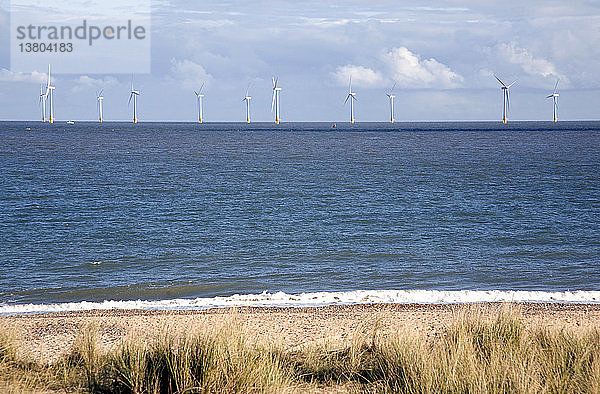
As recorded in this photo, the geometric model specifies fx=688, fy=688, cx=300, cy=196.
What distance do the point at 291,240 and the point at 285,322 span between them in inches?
512

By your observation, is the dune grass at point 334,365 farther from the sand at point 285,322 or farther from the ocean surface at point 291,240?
the ocean surface at point 291,240

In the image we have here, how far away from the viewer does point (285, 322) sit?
42.4ft

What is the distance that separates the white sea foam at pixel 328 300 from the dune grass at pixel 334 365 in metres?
6.68

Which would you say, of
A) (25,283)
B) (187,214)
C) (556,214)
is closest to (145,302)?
(25,283)

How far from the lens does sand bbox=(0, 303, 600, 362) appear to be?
10.7 meters

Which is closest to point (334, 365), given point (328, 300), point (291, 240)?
point (328, 300)

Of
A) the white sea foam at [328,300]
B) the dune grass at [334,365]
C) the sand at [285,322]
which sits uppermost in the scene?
the dune grass at [334,365]

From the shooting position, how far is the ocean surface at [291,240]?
17.9 meters

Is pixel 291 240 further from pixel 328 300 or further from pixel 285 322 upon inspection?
pixel 285 322

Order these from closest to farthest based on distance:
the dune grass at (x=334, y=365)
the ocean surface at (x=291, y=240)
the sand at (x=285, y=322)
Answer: the dune grass at (x=334, y=365) → the sand at (x=285, y=322) → the ocean surface at (x=291, y=240)

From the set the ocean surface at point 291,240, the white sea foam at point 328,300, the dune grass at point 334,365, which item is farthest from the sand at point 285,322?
the ocean surface at point 291,240

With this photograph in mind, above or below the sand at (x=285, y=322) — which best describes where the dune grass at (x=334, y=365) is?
above

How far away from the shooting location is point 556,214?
32125 mm

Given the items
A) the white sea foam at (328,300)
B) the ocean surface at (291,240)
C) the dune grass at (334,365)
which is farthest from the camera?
the ocean surface at (291,240)
